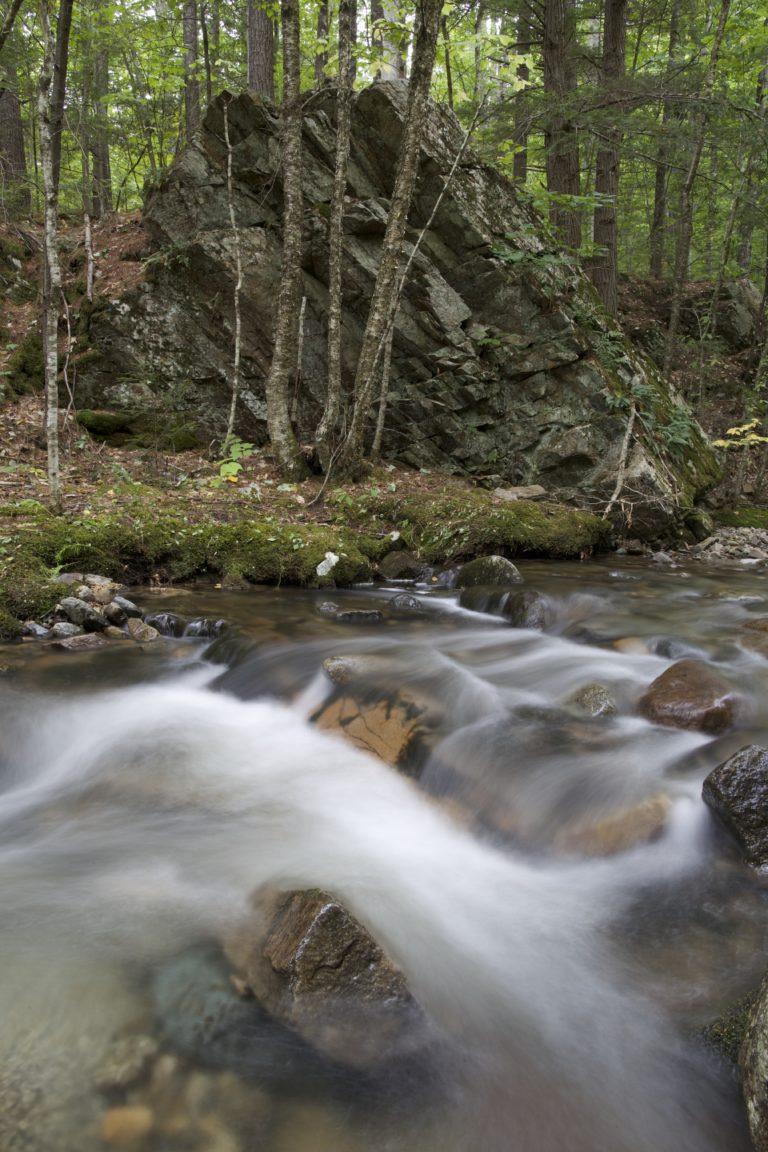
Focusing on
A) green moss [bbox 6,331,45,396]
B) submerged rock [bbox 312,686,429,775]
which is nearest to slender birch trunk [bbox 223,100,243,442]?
green moss [bbox 6,331,45,396]

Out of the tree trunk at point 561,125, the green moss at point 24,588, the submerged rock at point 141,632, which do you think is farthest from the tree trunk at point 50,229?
the tree trunk at point 561,125

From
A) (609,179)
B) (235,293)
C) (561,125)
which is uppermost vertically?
(561,125)

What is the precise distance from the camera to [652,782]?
3691mm

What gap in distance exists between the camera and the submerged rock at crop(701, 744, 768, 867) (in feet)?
10.1

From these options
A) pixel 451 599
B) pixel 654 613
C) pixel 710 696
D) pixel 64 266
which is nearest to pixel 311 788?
pixel 710 696

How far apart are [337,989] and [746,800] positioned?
1999 millimetres

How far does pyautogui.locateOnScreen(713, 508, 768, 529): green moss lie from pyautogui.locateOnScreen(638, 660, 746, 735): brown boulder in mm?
7627

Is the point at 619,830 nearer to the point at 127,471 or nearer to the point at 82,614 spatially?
the point at 82,614

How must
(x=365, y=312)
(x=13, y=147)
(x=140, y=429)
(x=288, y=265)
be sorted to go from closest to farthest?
(x=288, y=265)
(x=140, y=429)
(x=365, y=312)
(x=13, y=147)

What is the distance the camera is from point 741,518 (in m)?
11.5

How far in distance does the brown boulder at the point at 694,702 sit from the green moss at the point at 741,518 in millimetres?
7627

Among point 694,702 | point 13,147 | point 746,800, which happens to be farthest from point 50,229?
point 13,147

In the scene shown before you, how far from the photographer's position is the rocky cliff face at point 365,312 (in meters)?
10.8

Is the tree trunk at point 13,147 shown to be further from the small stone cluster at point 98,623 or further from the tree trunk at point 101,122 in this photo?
the small stone cluster at point 98,623
